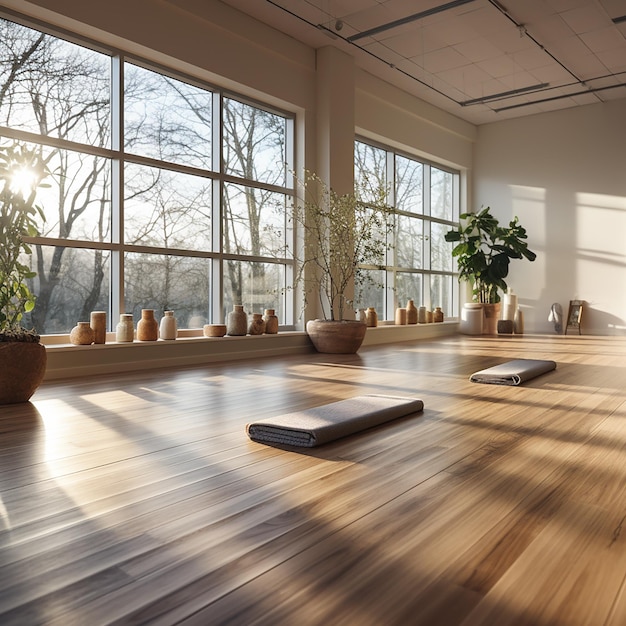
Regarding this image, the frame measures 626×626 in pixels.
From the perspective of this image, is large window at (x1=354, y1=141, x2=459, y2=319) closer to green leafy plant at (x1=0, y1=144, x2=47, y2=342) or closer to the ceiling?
the ceiling

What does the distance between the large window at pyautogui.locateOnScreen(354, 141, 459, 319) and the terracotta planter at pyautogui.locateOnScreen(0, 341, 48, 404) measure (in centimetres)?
475

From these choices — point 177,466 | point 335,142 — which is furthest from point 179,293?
point 177,466

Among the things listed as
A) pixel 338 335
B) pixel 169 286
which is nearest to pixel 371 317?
pixel 338 335

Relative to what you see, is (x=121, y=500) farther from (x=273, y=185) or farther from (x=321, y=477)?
(x=273, y=185)

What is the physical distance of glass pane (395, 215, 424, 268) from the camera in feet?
27.3

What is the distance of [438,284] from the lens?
9266mm

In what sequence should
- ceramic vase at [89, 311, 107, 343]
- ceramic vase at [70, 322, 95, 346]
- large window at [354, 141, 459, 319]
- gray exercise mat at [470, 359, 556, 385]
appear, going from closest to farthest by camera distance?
1. gray exercise mat at [470, 359, 556, 385]
2. ceramic vase at [70, 322, 95, 346]
3. ceramic vase at [89, 311, 107, 343]
4. large window at [354, 141, 459, 319]

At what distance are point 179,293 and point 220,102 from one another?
6.21 ft

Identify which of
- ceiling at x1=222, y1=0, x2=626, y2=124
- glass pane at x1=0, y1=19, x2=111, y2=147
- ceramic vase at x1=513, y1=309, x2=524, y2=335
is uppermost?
ceiling at x1=222, y1=0, x2=626, y2=124

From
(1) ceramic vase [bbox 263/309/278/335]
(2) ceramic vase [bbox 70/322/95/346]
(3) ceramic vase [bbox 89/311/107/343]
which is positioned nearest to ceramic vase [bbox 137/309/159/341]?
(3) ceramic vase [bbox 89/311/107/343]

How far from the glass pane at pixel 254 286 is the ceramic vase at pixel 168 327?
2.64ft

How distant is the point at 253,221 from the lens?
6.12 meters

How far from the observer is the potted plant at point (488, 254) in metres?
8.77

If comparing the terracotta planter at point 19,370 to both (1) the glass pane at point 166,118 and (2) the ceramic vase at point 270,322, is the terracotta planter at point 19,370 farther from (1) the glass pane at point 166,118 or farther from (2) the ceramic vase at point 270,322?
(2) the ceramic vase at point 270,322
